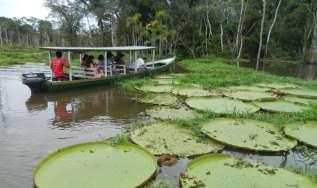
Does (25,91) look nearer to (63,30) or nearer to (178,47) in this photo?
(178,47)

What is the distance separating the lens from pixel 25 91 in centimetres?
1062

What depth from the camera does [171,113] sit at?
7141 mm

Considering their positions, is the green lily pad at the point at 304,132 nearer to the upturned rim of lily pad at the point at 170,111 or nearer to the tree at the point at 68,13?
the upturned rim of lily pad at the point at 170,111

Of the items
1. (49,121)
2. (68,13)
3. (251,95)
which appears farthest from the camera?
(68,13)

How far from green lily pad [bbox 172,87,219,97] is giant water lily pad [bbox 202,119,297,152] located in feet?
9.04

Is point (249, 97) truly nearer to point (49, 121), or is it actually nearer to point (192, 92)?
point (192, 92)

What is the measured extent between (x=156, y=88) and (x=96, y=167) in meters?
6.30

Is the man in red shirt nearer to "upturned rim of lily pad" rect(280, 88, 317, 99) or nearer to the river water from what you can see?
the river water

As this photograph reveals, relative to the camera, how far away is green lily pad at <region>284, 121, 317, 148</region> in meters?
5.33

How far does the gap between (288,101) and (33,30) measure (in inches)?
2638

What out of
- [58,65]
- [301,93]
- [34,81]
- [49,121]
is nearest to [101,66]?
[58,65]

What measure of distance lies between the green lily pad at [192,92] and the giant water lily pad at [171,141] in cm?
316

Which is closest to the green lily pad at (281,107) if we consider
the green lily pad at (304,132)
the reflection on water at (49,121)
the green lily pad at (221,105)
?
the green lily pad at (221,105)

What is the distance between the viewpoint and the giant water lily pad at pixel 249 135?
16.7ft
